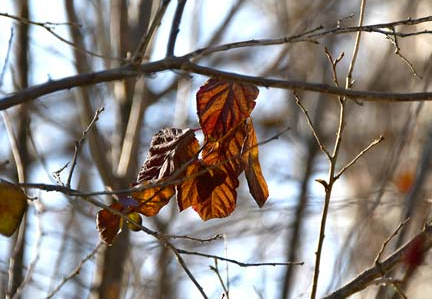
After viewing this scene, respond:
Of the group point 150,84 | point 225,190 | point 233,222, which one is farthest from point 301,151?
point 225,190

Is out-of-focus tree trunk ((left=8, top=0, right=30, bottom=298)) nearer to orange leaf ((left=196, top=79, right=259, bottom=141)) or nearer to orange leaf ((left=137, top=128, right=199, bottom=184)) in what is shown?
orange leaf ((left=137, top=128, right=199, bottom=184))

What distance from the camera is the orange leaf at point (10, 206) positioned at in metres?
1.56

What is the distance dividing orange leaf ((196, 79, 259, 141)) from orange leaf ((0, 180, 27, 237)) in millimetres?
354

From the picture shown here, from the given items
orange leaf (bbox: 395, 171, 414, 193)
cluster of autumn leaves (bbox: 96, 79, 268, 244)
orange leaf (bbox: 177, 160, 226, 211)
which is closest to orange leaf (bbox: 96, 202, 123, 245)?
cluster of autumn leaves (bbox: 96, 79, 268, 244)

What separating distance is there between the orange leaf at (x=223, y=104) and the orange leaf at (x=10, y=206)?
1.16ft

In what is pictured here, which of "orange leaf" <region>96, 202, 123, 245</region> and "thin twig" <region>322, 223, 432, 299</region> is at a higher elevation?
"orange leaf" <region>96, 202, 123, 245</region>

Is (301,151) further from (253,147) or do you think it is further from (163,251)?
(253,147)

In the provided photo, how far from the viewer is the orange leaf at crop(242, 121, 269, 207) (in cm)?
173

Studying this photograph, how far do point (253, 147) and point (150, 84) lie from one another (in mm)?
2165

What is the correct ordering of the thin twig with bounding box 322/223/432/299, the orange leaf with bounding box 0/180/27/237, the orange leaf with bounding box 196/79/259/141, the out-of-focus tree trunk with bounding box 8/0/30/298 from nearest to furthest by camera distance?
the orange leaf with bounding box 0/180/27/237 → the orange leaf with bounding box 196/79/259/141 → the thin twig with bounding box 322/223/432/299 → the out-of-focus tree trunk with bounding box 8/0/30/298

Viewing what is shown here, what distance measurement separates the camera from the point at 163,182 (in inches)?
64.8

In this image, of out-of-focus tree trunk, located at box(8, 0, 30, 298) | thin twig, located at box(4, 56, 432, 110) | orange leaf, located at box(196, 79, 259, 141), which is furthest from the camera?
out-of-focus tree trunk, located at box(8, 0, 30, 298)

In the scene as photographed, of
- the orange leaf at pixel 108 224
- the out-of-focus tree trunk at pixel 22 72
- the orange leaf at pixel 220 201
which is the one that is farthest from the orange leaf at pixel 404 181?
the orange leaf at pixel 108 224

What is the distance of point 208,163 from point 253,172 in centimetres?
9
